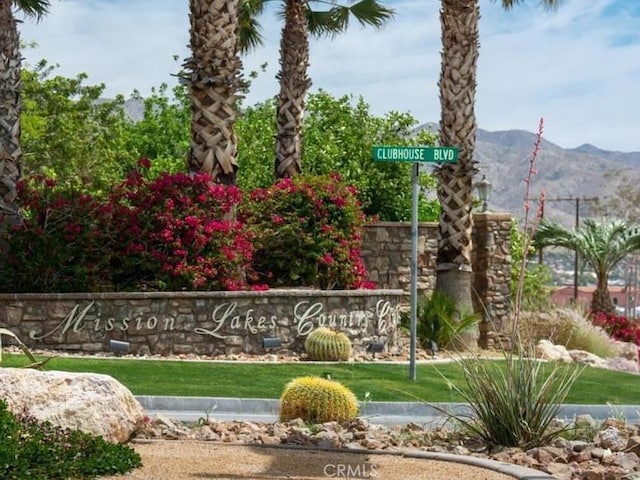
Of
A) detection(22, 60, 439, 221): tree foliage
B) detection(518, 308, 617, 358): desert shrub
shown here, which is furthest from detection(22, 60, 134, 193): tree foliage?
detection(518, 308, 617, 358): desert shrub

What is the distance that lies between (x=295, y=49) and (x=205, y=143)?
26.8 feet

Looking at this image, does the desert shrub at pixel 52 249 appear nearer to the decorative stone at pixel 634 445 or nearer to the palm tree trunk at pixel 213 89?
the palm tree trunk at pixel 213 89

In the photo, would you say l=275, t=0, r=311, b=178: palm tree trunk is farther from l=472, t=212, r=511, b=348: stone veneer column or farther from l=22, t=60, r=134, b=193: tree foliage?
l=22, t=60, r=134, b=193: tree foliage

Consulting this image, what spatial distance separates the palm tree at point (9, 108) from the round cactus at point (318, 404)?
10835mm

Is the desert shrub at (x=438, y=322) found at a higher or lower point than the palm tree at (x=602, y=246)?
lower

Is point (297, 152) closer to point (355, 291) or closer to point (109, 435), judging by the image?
point (355, 291)

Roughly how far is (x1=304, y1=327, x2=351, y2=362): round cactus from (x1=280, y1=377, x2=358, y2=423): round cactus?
25.1 ft

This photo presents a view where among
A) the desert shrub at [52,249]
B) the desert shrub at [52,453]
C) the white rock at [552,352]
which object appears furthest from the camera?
the white rock at [552,352]

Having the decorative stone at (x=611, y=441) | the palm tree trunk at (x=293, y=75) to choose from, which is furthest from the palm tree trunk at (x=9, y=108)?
the decorative stone at (x=611, y=441)

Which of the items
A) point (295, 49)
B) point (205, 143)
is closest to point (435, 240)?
point (295, 49)

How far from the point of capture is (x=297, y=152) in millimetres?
27000

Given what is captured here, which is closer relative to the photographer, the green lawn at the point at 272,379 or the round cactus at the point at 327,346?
the green lawn at the point at 272,379

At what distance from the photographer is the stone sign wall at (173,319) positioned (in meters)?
18.4
